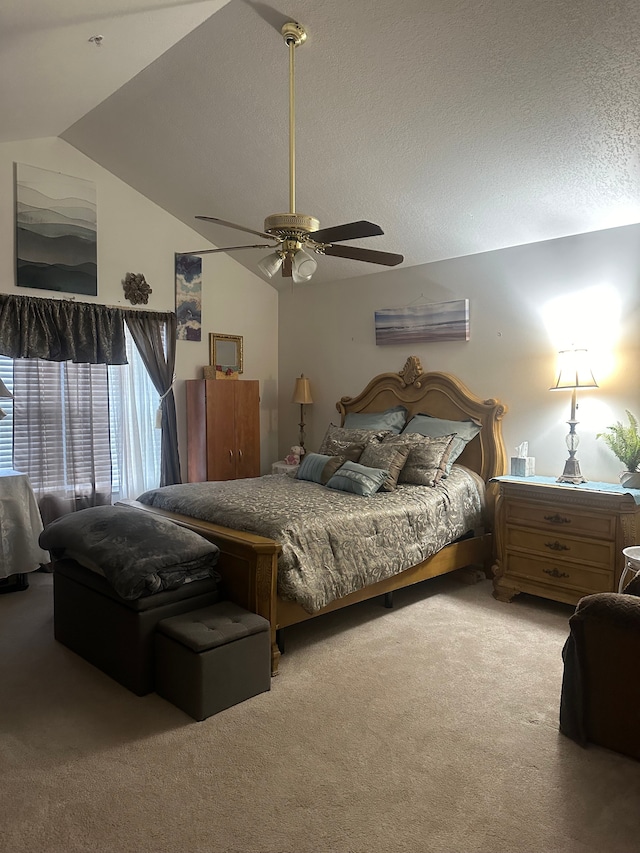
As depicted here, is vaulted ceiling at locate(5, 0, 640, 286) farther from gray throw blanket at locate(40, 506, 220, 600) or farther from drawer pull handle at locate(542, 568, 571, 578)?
gray throw blanket at locate(40, 506, 220, 600)

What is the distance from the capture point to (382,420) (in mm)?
5215

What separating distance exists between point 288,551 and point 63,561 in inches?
51.9

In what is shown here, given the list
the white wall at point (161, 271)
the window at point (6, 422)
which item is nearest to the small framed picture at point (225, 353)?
the white wall at point (161, 271)

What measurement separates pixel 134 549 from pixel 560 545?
2.63 m

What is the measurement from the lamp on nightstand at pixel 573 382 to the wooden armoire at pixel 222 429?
286 centimetres

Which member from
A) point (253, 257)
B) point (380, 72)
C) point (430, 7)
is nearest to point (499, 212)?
point (380, 72)

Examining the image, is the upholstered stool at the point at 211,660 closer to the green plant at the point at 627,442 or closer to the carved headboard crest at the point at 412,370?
the green plant at the point at 627,442

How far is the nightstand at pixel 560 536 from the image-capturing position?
362 cm

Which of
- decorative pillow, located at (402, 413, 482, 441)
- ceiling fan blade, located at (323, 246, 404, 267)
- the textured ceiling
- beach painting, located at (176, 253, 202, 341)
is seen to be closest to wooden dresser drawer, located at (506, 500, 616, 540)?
decorative pillow, located at (402, 413, 482, 441)

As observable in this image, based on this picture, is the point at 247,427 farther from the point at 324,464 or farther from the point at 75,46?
the point at 75,46

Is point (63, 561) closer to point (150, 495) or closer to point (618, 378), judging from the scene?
point (150, 495)

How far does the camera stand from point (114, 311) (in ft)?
16.9

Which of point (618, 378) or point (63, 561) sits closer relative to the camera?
point (63, 561)

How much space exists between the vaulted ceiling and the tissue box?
5.33 feet
